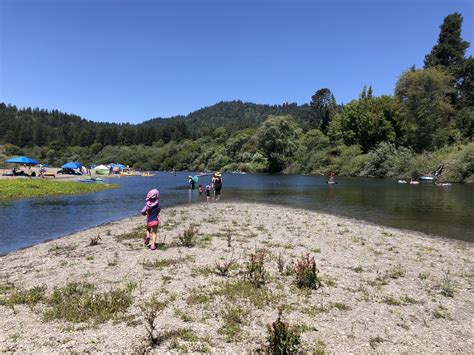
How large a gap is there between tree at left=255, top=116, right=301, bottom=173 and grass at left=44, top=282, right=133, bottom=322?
124007 millimetres

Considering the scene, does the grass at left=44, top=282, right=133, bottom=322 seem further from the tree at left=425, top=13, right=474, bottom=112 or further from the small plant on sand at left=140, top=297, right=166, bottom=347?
the tree at left=425, top=13, right=474, bottom=112

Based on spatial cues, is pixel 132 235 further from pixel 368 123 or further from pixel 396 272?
pixel 368 123

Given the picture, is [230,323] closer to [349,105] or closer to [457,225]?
[457,225]

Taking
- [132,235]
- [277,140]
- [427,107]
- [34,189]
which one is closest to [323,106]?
[277,140]

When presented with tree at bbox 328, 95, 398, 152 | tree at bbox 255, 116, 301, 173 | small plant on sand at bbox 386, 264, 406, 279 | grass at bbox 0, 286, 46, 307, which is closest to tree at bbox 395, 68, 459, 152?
tree at bbox 328, 95, 398, 152

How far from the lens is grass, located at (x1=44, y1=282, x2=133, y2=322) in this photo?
8672mm

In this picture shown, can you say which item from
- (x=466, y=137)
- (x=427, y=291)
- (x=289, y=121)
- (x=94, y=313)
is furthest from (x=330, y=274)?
(x=289, y=121)

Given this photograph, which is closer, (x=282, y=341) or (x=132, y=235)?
(x=282, y=341)

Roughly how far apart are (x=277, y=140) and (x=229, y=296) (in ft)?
410

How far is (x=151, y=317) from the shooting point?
25.4 feet

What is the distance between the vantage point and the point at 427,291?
11109mm

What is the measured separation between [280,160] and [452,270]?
120361mm

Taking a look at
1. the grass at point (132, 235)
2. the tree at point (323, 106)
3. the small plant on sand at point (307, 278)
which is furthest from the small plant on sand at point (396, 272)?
the tree at point (323, 106)

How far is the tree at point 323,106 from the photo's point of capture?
170750 millimetres
